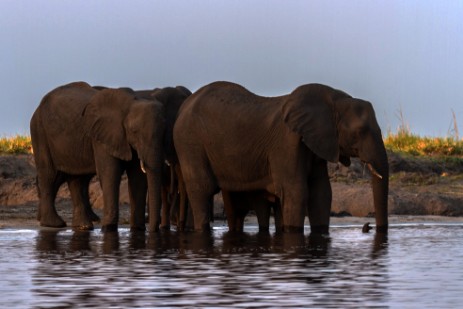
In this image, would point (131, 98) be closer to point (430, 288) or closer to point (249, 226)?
point (249, 226)

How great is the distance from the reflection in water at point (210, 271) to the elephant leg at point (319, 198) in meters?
0.83

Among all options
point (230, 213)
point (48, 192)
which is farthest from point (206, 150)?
point (48, 192)

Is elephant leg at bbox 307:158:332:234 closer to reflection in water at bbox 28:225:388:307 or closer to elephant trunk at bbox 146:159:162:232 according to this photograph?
reflection in water at bbox 28:225:388:307

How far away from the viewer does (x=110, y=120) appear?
779 inches

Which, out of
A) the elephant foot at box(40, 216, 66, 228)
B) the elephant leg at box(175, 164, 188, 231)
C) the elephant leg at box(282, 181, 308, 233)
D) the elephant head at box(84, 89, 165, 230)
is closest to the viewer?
the elephant leg at box(282, 181, 308, 233)

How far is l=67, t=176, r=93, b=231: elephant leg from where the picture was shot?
20531 millimetres

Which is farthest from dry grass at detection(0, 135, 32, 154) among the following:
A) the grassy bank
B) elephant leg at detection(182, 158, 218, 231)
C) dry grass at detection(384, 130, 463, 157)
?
elephant leg at detection(182, 158, 218, 231)

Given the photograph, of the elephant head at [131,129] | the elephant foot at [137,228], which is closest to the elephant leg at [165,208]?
the elephant foot at [137,228]

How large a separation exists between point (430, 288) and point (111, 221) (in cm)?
926

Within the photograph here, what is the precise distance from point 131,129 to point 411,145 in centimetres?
1277

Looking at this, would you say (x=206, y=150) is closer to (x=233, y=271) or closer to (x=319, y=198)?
(x=319, y=198)

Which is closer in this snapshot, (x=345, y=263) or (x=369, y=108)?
(x=345, y=263)

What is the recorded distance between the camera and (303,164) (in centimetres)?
1792

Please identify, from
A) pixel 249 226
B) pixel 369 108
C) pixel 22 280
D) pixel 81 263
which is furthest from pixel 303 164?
pixel 22 280
